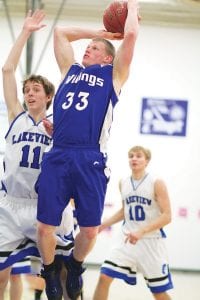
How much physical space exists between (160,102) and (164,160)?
92cm

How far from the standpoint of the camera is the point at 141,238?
4348mm

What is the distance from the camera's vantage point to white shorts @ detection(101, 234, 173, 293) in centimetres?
422

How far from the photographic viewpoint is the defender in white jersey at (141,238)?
4203mm

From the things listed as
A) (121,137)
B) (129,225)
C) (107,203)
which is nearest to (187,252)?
(107,203)

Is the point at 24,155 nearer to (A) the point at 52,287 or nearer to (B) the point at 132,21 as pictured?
(A) the point at 52,287

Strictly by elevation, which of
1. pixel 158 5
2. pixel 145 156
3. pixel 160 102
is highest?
pixel 158 5

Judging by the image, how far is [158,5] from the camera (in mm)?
7438

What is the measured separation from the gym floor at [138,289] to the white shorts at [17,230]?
1916 millimetres

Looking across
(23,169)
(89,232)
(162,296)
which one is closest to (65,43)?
(23,169)

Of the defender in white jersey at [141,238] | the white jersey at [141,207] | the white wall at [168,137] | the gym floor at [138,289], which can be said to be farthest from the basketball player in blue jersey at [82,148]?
the white wall at [168,137]

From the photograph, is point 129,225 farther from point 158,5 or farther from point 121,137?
point 158,5

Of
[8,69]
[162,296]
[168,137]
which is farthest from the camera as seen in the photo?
[168,137]

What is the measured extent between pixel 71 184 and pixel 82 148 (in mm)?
219

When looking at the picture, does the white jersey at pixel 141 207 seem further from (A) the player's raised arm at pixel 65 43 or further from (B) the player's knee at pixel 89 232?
(A) the player's raised arm at pixel 65 43
